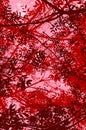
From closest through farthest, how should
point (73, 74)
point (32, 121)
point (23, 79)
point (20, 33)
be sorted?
point (32, 121)
point (23, 79)
point (73, 74)
point (20, 33)

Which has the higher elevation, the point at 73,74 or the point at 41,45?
the point at 41,45

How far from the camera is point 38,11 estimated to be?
5324mm

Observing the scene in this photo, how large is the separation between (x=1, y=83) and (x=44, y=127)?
2.88ft

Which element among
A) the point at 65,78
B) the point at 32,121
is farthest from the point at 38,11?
the point at 32,121

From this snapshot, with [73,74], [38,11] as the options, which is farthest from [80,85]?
[38,11]

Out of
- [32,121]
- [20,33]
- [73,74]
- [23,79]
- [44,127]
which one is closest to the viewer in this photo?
[44,127]

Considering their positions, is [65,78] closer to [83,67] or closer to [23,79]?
[83,67]

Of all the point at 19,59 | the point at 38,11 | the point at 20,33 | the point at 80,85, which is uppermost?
the point at 38,11

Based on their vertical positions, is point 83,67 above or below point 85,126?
above

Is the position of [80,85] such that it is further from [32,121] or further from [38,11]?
[38,11]

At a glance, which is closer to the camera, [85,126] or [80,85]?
[80,85]

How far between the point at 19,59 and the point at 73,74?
0.84 m

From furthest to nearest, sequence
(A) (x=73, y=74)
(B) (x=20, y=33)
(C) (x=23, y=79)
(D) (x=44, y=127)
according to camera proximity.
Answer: (B) (x=20, y=33), (A) (x=73, y=74), (C) (x=23, y=79), (D) (x=44, y=127)

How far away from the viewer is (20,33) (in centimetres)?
494
